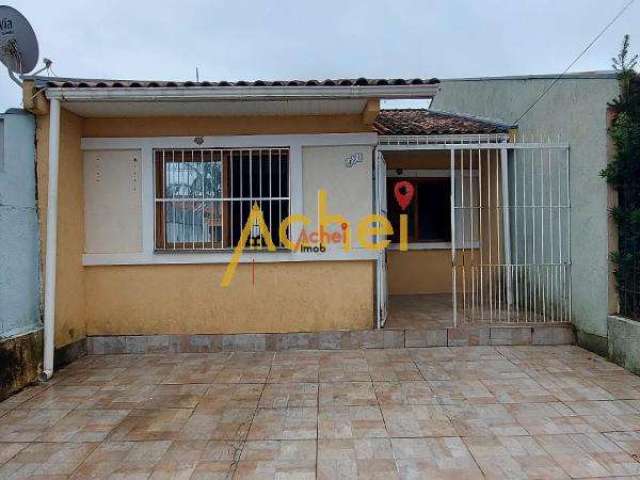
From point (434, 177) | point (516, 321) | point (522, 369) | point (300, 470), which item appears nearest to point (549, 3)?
point (434, 177)

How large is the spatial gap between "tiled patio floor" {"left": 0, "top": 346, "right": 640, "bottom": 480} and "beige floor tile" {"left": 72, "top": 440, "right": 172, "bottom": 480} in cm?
1

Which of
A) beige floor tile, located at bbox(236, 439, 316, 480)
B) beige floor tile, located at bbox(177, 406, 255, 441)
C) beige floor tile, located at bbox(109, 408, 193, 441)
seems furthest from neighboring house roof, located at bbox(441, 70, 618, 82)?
beige floor tile, located at bbox(109, 408, 193, 441)

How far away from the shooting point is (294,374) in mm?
5125

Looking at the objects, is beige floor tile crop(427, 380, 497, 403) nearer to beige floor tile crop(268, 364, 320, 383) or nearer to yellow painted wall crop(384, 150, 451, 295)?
beige floor tile crop(268, 364, 320, 383)

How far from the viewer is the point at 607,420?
3855 mm

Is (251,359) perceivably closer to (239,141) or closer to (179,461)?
(179,461)

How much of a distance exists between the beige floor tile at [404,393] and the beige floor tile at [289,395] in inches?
27.2

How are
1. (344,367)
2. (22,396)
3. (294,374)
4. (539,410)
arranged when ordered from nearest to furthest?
(539,410) < (22,396) < (294,374) < (344,367)

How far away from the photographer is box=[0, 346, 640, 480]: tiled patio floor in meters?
3.20

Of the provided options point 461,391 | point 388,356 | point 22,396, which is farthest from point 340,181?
point 22,396

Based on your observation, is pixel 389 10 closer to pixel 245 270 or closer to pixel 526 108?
pixel 526 108

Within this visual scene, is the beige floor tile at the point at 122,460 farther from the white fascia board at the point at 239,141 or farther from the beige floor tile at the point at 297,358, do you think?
the white fascia board at the point at 239,141

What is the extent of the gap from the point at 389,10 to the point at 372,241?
748 cm

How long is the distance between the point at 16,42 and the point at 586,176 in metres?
7.39
